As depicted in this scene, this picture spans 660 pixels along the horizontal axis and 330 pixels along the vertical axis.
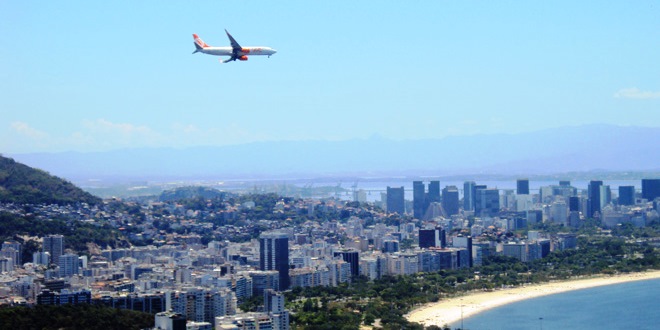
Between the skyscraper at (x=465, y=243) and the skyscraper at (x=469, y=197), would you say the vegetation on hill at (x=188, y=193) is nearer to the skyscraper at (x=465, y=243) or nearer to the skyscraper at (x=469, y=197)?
the skyscraper at (x=469, y=197)

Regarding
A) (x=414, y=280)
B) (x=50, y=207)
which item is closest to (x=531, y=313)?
(x=414, y=280)

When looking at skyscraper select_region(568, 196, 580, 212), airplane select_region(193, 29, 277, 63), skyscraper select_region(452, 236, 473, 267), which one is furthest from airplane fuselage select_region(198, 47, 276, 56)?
skyscraper select_region(568, 196, 580, 212)

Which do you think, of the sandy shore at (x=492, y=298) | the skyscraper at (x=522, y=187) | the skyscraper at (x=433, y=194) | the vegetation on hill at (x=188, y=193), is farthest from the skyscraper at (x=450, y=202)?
the sandy shore at (x=492, y=298)

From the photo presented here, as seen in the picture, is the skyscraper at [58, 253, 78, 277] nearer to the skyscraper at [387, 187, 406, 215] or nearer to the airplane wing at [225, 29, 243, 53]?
the airplane wing at [225, 29, 243, 53]

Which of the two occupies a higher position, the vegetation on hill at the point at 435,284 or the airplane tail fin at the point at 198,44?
the airplane tail fin at the point at 198,44

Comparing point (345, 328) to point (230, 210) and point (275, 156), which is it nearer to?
point (230, 210)

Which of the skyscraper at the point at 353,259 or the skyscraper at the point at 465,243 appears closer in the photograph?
the skyscraper at the point at 353,259
